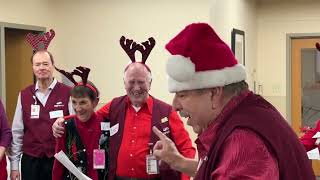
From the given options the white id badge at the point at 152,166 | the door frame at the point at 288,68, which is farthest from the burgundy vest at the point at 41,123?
the door frame at the point at 288,68

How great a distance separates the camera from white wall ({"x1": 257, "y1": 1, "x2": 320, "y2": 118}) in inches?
290

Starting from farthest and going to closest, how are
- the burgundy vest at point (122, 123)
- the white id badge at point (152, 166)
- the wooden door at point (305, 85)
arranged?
the wooden door at point (305, 85)
the burgundy vest at point (122, 123)
the white id badge at point (152, 166)

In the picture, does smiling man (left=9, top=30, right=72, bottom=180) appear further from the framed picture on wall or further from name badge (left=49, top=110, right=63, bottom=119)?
the framed picture on wall

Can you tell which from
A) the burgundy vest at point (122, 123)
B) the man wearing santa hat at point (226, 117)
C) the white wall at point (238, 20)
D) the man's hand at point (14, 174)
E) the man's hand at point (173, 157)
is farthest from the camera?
the white wall at point (238, 20)

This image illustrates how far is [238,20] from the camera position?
20.2 feet

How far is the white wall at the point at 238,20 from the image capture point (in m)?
5.54

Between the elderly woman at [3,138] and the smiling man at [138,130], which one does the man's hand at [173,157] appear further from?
the elderly woman at [3,138]

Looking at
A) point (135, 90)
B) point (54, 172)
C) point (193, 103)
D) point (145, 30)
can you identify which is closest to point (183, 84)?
point (193, 103)

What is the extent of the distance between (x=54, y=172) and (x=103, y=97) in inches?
104

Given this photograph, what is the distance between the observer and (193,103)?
1.36m

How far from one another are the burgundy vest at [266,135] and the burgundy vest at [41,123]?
2337mm

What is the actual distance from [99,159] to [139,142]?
263 mm

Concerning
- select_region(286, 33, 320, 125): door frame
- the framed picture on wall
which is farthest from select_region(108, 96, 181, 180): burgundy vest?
select_region(286, 33, 320, 125): door frame

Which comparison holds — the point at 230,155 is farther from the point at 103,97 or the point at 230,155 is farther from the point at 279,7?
the point at 279,7
